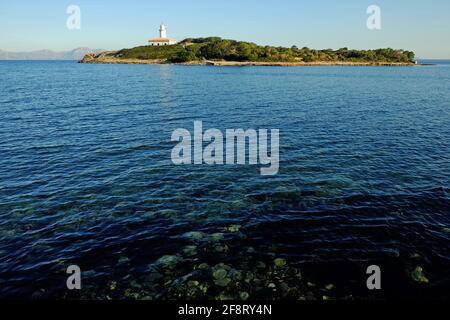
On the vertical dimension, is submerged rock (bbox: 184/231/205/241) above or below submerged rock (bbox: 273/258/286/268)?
above

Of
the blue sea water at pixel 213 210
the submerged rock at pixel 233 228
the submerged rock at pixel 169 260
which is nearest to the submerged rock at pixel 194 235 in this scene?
the blue sea water at pixel 213 210

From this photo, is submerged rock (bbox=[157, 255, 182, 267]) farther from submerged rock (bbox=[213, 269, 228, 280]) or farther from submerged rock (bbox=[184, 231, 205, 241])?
submerged rock (bbox=[213, 269, 228, 280])

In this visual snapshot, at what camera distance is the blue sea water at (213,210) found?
18.3m

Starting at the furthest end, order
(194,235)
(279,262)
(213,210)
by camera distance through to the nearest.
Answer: (213,210), (194,235), (279,262)

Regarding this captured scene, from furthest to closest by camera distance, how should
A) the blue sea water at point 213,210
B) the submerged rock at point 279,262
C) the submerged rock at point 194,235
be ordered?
the submerged rock at point 194,235
the submerged rock at point 279,262
the blue sea water at point 213,210

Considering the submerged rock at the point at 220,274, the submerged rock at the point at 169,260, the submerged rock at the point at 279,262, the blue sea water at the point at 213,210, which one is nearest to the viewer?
the submerged rock at the point at 220,274

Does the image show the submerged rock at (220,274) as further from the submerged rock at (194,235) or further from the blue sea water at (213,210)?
the submerged rock at (194,235)

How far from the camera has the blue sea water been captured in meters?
18.3

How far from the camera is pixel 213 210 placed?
2555 cm

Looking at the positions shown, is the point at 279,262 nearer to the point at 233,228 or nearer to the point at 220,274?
the point at 220,274

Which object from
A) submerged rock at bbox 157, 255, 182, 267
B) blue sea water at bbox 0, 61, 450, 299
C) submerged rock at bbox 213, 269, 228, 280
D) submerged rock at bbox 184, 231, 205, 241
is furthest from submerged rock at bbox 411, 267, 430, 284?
submerged rock at bbox 157, 255, 182, 267

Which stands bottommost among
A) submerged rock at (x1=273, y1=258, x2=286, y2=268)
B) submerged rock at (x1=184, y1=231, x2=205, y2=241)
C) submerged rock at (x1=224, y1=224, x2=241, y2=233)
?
submerged rock at (x1=273, y1=258, x2=286, y2=268)

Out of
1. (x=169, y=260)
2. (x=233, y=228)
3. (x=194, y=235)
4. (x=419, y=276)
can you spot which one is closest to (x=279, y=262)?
(x=233, y=228)

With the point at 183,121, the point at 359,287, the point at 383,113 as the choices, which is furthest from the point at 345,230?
the point at 383,113
